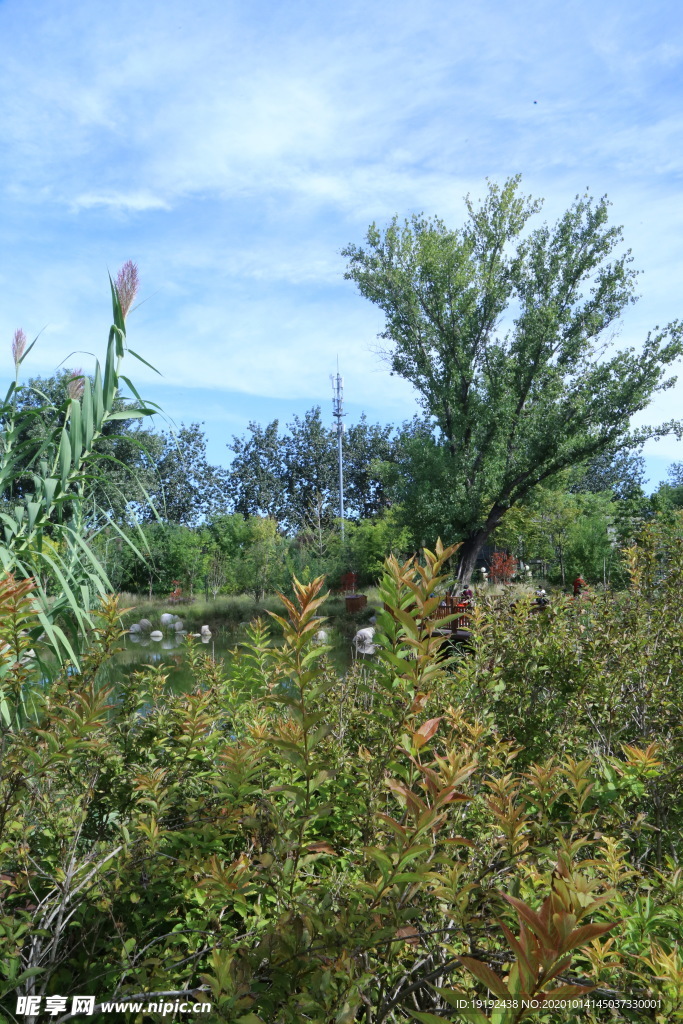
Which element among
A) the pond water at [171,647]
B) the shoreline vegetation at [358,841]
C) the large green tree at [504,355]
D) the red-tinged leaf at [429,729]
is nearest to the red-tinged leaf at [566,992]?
the shoreline vegetation at [358,841]

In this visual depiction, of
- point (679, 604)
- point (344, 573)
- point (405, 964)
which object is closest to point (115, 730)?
point (405, 964)

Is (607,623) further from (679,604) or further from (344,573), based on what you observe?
(344,573)

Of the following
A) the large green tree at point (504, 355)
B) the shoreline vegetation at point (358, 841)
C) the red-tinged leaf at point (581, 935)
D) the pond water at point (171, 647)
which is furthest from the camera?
the large green tree at point (504, 355)

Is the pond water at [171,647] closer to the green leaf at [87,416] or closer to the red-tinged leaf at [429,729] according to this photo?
the green leaf at [87,416]

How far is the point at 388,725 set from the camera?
1.45m

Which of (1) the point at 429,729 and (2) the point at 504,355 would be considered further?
(2) the point at 504,355

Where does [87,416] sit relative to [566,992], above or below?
above

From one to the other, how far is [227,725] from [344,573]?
72.6ft

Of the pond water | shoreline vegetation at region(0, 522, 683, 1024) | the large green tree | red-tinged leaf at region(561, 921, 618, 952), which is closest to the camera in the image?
red-tinged leaf at region(561, 921, 618, 952)

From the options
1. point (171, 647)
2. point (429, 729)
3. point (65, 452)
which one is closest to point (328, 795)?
point (429, 729)

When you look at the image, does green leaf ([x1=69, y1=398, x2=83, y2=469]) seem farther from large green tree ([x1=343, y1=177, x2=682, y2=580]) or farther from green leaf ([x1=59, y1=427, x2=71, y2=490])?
large green tree ([x1=343, y1=177, x2=682, y2=580])

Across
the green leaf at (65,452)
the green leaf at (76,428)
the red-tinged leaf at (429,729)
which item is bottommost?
the red-tinged leaf at (429,729)

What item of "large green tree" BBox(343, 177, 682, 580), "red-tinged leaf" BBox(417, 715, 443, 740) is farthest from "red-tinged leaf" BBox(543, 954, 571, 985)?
"large green tree" BBox(343, 177, 682, 580)

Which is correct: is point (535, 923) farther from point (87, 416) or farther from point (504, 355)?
point (504, 355)
